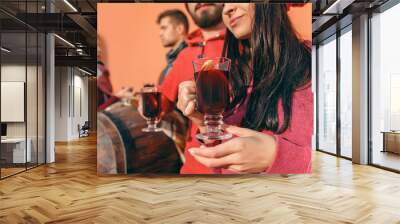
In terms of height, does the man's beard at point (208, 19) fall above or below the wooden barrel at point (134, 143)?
above

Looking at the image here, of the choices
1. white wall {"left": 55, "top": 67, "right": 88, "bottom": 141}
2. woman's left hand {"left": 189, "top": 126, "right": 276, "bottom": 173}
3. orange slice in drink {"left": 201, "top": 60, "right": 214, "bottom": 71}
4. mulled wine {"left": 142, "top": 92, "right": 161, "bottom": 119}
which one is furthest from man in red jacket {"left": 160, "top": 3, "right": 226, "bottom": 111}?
white wall {"left": 55, "top": 67, "right": 88, "bottom": 141}

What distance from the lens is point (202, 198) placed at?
12.8 feet

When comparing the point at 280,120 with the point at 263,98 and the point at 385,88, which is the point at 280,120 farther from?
the point at 385,88

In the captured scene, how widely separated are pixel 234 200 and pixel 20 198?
2.31 meters

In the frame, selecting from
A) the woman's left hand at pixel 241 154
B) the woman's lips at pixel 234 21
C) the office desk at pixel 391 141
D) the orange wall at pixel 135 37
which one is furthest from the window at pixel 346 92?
the woman's lips at pixel 234 21

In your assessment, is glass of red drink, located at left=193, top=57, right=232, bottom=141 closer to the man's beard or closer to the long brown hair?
the long brown hair

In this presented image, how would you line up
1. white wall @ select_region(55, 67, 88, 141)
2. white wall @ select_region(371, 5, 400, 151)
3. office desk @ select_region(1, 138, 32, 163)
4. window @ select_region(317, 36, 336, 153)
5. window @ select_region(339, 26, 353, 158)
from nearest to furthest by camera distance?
office desk @ select_region(1, 138, 32, 163), white wall @ select_region(371, 5, 400, 151), window @ select_region(339, 26, 353, 158), window @ select_region(317, 36, 336, 153), white wall @ select_region(55, 67, 88, 141)

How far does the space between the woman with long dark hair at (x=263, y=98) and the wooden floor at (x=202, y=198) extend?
0.27 m

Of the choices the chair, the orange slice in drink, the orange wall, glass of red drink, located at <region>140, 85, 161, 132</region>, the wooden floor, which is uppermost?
the orange wall

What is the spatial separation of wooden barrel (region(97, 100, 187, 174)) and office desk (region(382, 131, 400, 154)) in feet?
12.1

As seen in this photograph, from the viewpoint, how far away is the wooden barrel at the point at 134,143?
5004 mm

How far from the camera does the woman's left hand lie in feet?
16.3

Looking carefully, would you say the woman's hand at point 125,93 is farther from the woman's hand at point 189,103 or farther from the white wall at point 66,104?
the white wall at point 66,104

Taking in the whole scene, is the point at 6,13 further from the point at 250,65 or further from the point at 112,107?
the point at 250,65
